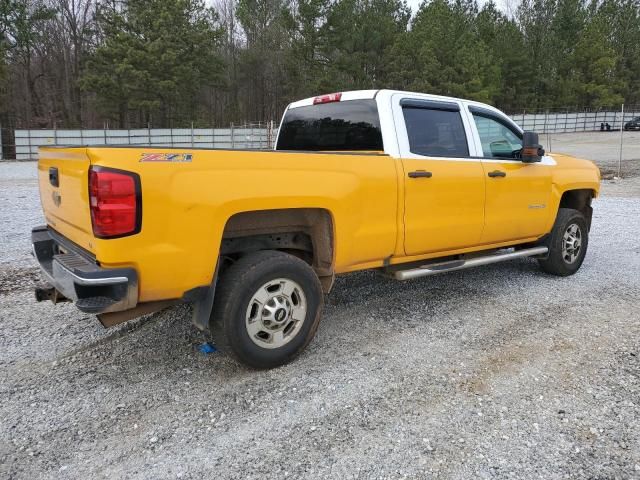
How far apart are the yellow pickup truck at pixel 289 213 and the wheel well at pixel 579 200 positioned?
0.76m

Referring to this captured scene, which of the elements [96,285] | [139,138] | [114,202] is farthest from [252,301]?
[139,138]

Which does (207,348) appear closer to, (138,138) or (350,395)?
(350,395)

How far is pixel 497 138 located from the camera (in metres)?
5.17

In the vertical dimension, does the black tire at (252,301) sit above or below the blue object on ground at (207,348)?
above

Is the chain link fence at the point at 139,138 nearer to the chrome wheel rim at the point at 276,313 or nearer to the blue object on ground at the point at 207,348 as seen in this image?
the blue object on ground at the point at 207,348

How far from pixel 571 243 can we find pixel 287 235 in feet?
12.0

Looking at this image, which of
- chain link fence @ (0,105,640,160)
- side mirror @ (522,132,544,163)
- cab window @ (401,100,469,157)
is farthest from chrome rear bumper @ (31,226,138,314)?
chain link fence @ (0,105,640,160)

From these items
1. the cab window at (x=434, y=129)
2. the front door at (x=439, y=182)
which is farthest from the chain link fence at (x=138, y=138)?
the front door at (x=439, y=182)

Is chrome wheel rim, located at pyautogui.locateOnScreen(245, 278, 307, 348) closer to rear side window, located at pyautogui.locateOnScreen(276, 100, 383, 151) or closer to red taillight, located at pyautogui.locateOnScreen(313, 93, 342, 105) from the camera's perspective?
rear side window, located at pyautogui.locateOnScreen(276, 100, 383, 151)

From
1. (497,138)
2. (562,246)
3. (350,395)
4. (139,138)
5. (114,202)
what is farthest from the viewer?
(139,138)

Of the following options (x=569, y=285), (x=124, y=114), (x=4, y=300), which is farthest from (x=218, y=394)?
(x=124, y=114)

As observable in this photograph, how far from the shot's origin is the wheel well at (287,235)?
353 cm

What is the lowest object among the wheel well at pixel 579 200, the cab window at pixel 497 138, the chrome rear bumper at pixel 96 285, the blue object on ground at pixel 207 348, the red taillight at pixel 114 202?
the blue object on ground at pixel 207 348

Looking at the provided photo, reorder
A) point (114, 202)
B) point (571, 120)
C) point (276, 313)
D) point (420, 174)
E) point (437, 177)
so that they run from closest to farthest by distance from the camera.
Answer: point (114, 202)
point (276, 313)
point (420, 174)
point (437, 177)
point (571, 120)
